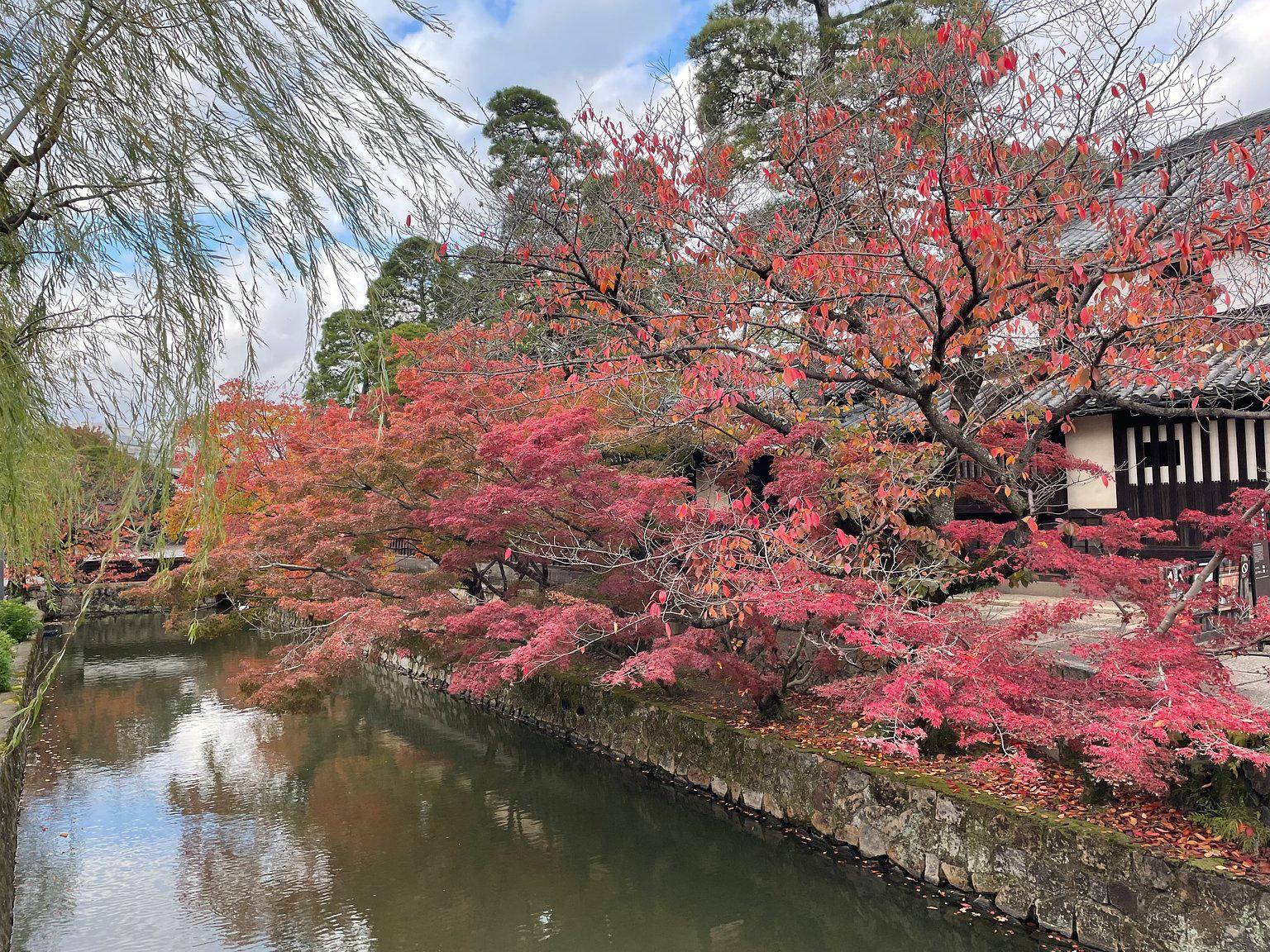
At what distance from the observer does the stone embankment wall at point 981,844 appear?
189 inches

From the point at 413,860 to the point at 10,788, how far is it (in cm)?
399

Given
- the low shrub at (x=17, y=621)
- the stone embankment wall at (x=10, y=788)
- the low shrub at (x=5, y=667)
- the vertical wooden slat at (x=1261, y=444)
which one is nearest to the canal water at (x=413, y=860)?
the stone embankment wall at (x=10, y=788)

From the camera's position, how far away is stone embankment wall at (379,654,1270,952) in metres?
4.79

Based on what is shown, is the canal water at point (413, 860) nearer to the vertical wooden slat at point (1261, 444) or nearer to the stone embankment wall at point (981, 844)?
the stone embankment wall at point (981, 844)

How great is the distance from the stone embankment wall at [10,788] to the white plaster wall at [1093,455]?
1014cm

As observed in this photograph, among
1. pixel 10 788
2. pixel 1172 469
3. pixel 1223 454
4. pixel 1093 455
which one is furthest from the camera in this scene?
pixel 1093 455

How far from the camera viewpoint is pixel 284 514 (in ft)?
35.6

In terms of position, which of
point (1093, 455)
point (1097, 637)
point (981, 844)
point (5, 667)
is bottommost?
point (981, 844)

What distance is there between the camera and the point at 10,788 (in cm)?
786

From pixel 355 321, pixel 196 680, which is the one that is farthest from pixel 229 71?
pixel 196 680

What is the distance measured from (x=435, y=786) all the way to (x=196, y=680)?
8988 mm

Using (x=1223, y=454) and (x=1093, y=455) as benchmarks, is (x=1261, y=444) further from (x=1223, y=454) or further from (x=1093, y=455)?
(x=1093, y=455)

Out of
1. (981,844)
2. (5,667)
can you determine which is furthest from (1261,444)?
(5,667)

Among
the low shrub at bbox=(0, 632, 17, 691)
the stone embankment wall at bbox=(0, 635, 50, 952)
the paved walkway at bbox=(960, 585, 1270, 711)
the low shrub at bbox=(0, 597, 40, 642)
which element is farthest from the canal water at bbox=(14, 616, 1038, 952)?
the low shrub at bbox=(0, 597, 40, 642)
